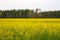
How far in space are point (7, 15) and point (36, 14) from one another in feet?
30.6

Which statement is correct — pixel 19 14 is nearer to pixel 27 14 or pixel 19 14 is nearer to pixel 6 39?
pixel 27 14

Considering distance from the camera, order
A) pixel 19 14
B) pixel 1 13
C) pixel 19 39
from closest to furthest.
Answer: pixel 19 39 < pixel 1 13 < pixel 19 14

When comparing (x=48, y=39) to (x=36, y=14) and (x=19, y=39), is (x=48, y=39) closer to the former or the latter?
(x=19, y=39)

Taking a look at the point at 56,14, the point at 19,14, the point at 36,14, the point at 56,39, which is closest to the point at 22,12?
the point at 19,14

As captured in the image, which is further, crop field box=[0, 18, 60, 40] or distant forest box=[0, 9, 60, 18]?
distant forest box=[0, 9, 60, 18]

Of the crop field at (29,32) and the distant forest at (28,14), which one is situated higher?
the crop field at (29,32)

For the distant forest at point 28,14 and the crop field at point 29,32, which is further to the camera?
the distant forest at point 28,14

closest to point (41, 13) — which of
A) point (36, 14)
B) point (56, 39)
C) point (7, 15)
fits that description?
point (36, 14)

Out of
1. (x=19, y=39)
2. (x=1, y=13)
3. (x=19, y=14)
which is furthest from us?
(x=19, y=14)

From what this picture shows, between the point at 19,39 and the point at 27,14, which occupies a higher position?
the point at 19,39

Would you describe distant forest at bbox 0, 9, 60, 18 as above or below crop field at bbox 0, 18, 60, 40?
below

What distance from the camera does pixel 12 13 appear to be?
223 feet

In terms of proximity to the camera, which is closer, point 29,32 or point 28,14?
point 29,32

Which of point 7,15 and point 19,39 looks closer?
point 19,39
